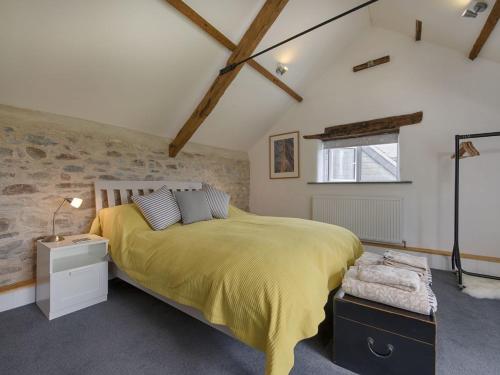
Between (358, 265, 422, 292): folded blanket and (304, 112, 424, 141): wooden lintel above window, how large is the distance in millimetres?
2617

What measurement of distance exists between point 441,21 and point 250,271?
3.46 m

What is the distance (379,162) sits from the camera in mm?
3758

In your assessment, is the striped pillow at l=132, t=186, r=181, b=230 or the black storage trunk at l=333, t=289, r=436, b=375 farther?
the striped pillow at l=132, t=186, r=181, b=230

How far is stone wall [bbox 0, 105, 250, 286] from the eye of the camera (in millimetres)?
2189

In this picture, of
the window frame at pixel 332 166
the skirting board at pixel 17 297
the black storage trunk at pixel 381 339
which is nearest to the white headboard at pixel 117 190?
the skirting board at pixel 17 297

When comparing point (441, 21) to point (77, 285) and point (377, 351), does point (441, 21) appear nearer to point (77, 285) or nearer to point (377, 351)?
point (377, 351)

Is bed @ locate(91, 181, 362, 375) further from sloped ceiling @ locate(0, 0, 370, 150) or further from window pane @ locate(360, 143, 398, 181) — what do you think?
window pane @ locate(360, 143, 398, 181)

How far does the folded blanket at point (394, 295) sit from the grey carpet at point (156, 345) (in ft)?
1.58

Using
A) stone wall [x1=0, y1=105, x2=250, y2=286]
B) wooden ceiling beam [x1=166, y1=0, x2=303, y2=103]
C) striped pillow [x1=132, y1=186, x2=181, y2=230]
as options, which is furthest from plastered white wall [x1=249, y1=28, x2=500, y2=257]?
stone wall [x1=0, y1=105, x2=250, y2=286]

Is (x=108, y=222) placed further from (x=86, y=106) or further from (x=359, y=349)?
(x=359, y=349)

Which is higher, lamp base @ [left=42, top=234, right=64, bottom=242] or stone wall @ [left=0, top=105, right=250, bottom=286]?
stone wall @ [left=0, top=105, right=250, bottom=286]

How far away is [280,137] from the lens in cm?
461

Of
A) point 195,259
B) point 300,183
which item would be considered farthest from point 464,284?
point 195,259

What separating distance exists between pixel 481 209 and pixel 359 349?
9.07 feet
